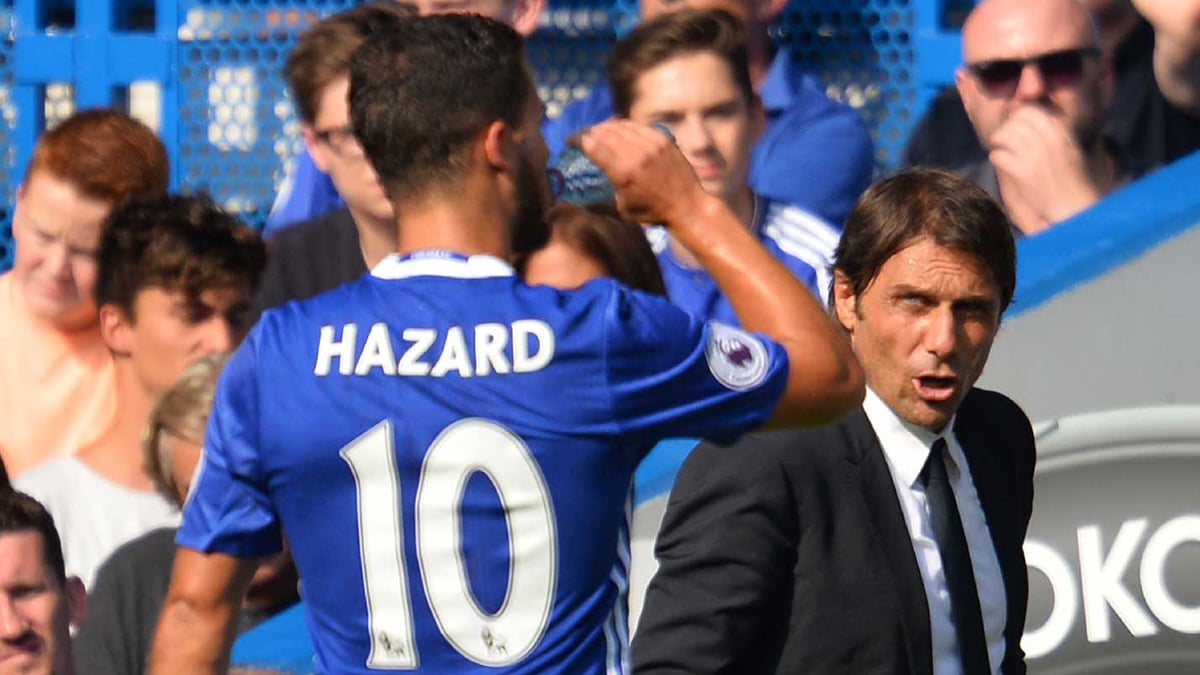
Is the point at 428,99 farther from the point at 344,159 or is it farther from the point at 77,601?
the point at 344,159

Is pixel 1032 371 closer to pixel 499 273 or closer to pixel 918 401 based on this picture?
pixel 918 401

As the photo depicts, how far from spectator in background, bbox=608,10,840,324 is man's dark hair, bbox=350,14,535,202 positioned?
6.17ft

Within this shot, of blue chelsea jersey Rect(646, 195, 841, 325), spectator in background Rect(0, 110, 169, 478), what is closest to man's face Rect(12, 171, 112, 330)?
spectator in background Rect(0, 110, 169, 478)

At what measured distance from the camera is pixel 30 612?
3.61 m

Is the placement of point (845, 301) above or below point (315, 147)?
below

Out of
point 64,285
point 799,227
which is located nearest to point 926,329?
point 799,227

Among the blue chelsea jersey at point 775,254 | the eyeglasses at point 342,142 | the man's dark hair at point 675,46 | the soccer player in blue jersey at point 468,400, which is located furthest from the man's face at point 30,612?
the man's dark hair at point 675,46

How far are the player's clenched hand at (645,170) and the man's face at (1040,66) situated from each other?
2115 mm

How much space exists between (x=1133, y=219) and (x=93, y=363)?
233 cm

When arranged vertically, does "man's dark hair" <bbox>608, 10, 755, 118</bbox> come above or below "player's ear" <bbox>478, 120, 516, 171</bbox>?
above

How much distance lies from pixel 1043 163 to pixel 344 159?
60.1 inches

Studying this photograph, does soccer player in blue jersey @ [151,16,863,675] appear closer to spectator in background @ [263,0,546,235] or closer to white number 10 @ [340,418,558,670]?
white number 10 @ [340,418,558,670]

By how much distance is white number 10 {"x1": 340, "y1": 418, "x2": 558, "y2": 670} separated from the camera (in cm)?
227

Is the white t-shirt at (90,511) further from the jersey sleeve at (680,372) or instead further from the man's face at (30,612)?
the jersey sleeve at (680,372)
